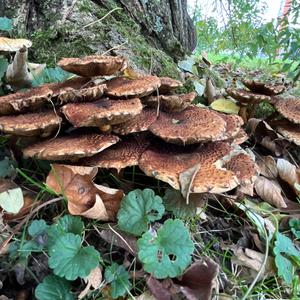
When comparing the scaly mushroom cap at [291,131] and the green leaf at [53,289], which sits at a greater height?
the scaly mushroom cap at [291,131]

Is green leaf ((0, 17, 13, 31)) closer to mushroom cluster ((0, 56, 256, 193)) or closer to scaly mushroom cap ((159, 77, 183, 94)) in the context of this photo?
mushroom cluster ((0, 56, 256, 193))

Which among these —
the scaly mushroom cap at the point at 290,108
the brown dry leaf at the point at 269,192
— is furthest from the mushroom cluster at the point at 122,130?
the scaly mushroom cap at the point at 290,108

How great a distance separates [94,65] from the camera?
163cm

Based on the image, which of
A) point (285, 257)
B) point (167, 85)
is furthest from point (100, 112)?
point (285, 257)

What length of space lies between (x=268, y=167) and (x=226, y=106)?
494 mm

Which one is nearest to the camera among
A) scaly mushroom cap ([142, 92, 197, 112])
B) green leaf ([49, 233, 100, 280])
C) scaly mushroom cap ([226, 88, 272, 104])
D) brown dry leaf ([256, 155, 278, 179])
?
green leaf ([49, 233, 100, 280])

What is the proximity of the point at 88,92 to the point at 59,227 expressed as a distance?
56cm

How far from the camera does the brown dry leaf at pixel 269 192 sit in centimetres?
181

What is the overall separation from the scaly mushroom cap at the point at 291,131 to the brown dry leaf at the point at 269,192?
0.29 meters

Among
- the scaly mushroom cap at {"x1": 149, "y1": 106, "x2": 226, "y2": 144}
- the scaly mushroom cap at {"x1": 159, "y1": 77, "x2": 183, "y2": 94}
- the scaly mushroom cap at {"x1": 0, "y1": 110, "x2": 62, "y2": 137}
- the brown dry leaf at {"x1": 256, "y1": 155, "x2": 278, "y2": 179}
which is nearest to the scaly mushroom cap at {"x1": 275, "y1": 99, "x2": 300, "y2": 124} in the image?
the brown dry leaf at {"x1": 256, "y1": 155, "x2": 278, "y2": 179}

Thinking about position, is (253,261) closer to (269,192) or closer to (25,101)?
(269,192)

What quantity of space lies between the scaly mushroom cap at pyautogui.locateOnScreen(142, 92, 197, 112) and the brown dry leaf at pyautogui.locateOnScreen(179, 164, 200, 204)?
0.44 meters

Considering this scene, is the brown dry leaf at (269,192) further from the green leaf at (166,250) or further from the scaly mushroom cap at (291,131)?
the green leaf at (166,250)

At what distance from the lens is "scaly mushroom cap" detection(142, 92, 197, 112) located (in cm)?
174
